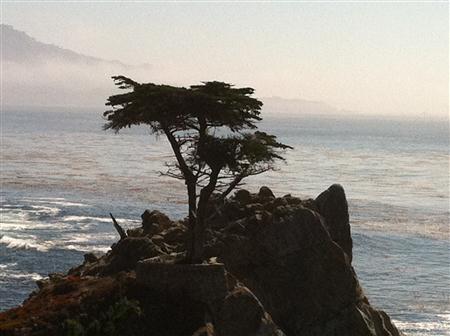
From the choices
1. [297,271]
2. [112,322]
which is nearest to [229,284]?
[112,322]

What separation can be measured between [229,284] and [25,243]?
45.0 metres

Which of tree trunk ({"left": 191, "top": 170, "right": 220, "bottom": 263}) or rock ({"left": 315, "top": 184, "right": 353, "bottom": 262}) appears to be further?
rock ({"left": 315, "top": 184, "right": 353, "bottom": 262})

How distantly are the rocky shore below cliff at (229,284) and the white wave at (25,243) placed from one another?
24612mm

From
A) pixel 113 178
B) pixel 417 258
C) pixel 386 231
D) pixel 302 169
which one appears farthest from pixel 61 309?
pixel 302 169

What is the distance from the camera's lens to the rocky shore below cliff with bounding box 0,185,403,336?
36.8 metres

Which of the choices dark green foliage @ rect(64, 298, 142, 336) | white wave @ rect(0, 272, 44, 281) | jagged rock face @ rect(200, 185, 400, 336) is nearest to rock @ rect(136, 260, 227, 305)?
dark green foliage @ rect(64, 298, 142, 336)

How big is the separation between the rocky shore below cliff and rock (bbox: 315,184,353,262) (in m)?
0.07

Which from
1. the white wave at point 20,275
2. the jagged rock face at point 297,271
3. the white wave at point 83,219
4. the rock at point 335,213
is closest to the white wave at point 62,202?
the white wave at point 83,219

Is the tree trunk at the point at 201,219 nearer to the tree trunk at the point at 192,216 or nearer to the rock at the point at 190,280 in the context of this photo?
the tree trunk at the point at 192,216

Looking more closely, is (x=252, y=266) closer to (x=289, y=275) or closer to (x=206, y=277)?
(x=289, y=275)

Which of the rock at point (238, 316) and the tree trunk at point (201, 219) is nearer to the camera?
Answer: the rock at point (238, 316)

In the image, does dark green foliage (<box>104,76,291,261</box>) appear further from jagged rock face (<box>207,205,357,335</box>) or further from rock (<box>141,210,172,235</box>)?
rock (<box>141,210,172,235</box>)

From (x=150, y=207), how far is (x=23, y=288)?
40252 mm

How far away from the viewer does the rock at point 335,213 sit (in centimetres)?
5131
